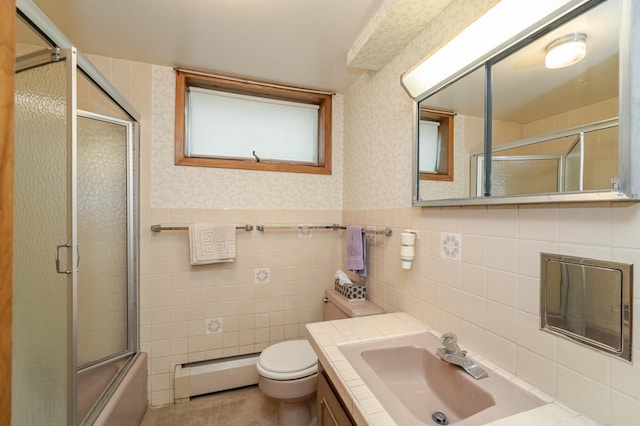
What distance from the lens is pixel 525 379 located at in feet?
2.68

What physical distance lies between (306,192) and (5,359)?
1743 millimetres

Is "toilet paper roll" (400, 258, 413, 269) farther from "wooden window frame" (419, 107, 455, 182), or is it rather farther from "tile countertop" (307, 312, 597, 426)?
"wooden window frame" (419, 107, 455, 182)

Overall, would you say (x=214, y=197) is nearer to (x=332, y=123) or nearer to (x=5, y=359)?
(x=332, y=123)

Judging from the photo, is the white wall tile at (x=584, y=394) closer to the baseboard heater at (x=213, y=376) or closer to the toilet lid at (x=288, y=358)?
the toilet lid at (x=288, y=358)

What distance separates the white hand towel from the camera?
1.75 metres

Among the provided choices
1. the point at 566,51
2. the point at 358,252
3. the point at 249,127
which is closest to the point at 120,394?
the point at 358,252

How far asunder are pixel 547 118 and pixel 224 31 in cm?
152

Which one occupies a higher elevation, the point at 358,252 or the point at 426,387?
the point at 358,252

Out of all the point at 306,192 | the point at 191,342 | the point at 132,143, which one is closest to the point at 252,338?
the point at 191,342

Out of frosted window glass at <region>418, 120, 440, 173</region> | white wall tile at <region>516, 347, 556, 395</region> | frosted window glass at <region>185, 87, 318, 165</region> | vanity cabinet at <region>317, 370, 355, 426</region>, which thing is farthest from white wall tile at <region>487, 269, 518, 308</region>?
frosted window glass at <region>185, 87, 318, 165</region>

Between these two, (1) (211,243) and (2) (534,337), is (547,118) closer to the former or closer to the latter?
(2) (534,337)

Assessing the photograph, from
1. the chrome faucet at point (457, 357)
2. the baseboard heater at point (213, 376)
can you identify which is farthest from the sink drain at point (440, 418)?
the baseboard heater at point (213, 376)

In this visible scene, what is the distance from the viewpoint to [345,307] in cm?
162

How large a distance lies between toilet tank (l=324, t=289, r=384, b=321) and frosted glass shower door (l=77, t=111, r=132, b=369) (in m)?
1.31
